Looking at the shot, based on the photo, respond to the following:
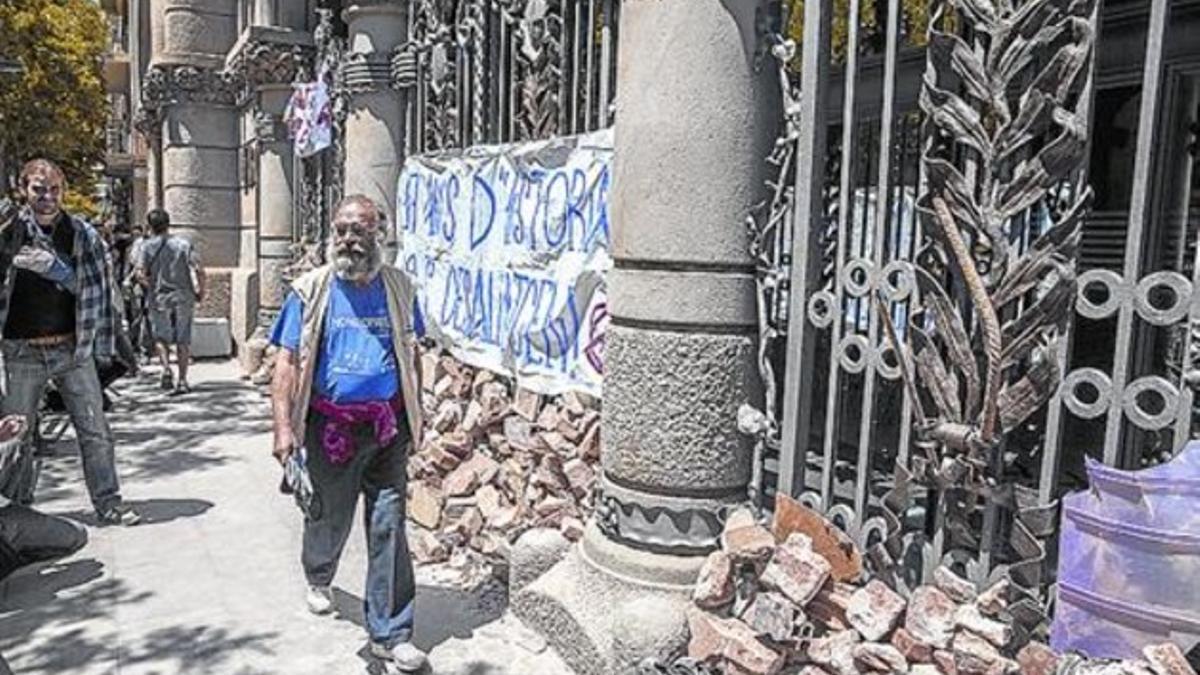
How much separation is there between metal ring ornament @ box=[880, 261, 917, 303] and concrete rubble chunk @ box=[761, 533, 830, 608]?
86cm

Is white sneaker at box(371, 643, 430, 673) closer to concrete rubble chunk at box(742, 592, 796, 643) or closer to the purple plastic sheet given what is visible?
concrete rubble chunk at box(742, 592, 796, 643)

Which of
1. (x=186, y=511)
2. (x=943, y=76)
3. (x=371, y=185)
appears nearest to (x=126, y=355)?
(x=186, y=511)

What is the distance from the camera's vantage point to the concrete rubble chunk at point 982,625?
2.60 m

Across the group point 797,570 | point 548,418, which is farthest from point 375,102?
point 797,570

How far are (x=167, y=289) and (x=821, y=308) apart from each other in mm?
8130

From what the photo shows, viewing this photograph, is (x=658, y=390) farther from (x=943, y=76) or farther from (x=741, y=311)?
(x=943, y=76)

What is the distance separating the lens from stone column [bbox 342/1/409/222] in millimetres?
6711

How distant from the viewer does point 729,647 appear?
3.13 meters

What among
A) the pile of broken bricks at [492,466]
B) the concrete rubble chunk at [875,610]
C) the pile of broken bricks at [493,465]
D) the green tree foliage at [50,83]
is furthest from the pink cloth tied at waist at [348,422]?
the green tree foliage at [50,83]

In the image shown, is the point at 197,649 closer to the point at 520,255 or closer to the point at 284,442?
the point at 284,442

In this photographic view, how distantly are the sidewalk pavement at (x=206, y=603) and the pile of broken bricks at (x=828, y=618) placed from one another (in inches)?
35.1

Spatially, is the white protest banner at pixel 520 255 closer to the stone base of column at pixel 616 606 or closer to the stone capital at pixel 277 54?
the stone base of column at pixel 616 606

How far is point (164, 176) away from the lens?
1270 cm

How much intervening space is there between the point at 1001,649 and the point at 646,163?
192 centimetres
